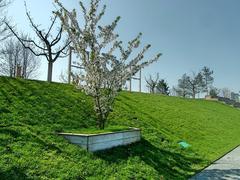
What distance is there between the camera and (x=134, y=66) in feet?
33.7

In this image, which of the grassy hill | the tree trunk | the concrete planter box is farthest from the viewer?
the tree trunk

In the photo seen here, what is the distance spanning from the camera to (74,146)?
25.9ft

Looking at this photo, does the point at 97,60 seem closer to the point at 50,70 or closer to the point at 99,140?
the point at 99,140

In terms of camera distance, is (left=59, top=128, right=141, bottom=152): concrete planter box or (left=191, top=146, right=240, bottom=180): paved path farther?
(left=191, top=146, right=240, bottom=180): paved path

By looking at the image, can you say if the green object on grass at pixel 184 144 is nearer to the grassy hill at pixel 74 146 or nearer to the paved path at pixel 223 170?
the grassy hill at pixel 74 146

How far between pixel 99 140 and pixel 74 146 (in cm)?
70

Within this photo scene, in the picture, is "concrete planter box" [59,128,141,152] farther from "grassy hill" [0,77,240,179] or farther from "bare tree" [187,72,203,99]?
"bare tree" [187,72,203,99]

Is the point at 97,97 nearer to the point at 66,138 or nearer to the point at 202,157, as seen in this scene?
the point at 66,138

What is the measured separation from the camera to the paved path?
814 cm

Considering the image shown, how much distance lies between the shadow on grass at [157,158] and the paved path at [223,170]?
15.8 inches

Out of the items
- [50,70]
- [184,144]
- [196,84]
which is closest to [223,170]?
[184,144]

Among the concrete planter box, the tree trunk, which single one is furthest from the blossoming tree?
the tree trunk

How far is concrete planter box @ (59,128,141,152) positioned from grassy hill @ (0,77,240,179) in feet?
0.58

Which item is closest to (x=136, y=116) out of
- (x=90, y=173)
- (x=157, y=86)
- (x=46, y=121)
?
(x=46, y=121)
